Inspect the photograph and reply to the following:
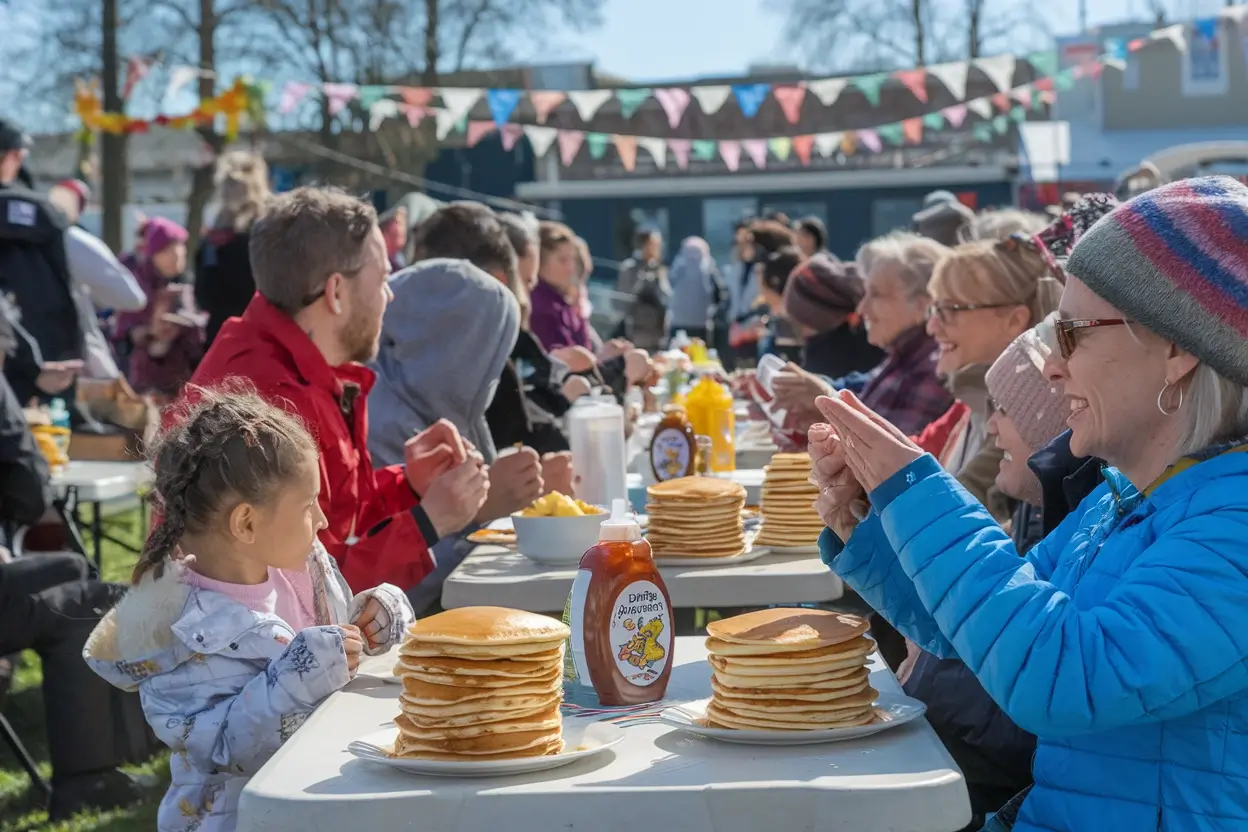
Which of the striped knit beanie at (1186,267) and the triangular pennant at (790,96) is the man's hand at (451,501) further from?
the triangular pennant at (790,96)

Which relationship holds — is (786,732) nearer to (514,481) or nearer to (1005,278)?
(514,481)

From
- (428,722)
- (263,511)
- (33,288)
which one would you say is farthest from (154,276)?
(428,722)

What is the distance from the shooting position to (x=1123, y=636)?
156cm

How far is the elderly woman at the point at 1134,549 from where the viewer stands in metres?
1.57

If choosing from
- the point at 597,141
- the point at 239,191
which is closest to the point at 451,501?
the point at 239,191

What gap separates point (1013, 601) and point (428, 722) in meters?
0.70

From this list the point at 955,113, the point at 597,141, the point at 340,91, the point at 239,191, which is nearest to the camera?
the point at 239,191

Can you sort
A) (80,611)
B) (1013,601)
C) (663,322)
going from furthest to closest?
(663,322) < (80,611) < (1013,601)

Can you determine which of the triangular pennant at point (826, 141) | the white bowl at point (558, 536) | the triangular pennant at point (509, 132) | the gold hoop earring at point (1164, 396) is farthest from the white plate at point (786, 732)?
the triangular pennant at point (826, 141)

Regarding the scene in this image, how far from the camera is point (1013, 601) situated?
1626 millimetres

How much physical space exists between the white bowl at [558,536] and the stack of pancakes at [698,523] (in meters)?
0.14

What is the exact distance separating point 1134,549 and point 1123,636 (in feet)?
0.61

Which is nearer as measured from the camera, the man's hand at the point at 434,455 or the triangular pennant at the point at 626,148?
the man's hand at the point at 434,455

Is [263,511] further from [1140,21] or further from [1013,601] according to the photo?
[1140,21]
